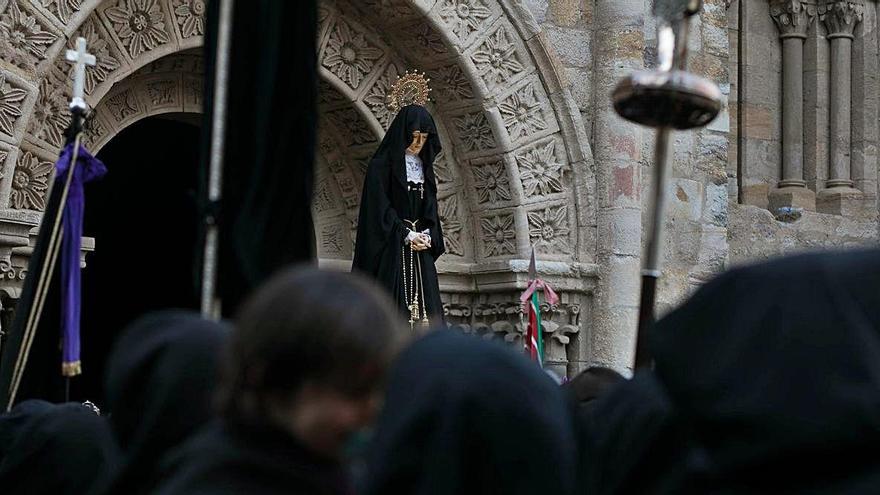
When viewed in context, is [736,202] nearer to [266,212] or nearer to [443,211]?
[443,211]

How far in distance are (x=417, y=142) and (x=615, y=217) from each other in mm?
2186

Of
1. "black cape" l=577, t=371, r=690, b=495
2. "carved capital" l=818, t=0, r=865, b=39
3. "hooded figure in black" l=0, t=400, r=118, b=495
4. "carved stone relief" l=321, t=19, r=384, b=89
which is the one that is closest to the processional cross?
"hooded figure in black" l=0, t=400, r=118, b=495

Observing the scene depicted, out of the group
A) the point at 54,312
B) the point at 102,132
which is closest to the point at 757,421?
the point at 54,312

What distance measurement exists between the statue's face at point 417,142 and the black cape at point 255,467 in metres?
7.92

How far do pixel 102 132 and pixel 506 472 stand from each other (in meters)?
8.58

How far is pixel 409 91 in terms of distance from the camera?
10.9m

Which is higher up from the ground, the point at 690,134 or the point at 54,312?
the point at 690,134

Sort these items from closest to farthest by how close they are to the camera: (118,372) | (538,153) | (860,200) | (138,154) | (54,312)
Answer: (118,372) → (54,312) → (538,153) → (138,154) → (860,200)

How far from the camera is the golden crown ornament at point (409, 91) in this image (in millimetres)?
10906

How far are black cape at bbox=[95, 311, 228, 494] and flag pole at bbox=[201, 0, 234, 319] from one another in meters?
1.21

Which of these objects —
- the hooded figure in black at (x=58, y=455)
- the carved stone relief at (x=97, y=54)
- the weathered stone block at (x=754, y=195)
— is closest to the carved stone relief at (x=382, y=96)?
the carved stone relief at (x=97, y=54)

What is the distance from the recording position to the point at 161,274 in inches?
573

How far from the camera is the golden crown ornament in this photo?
1091cm

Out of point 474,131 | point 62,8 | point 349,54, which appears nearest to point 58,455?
point 62,8
